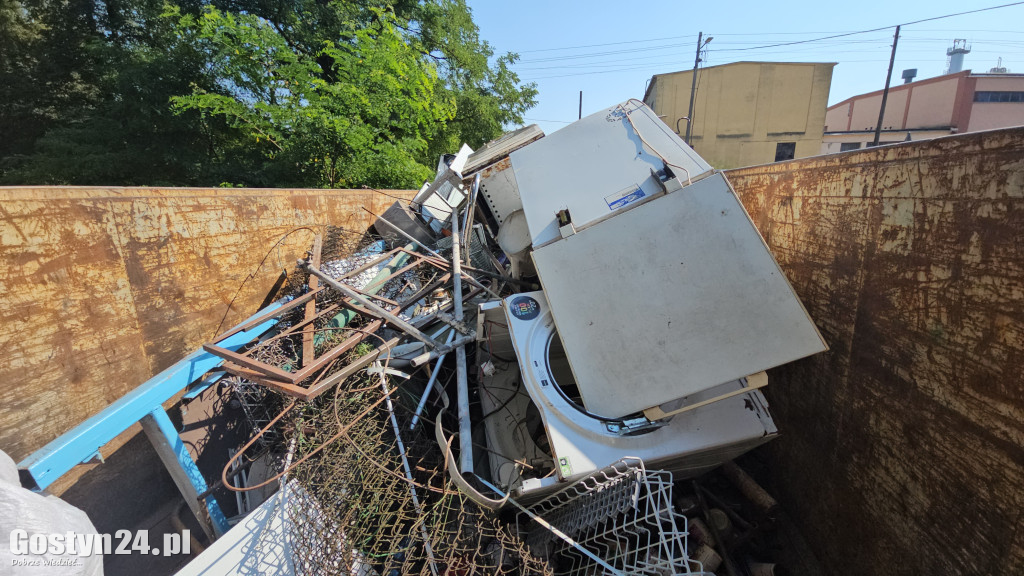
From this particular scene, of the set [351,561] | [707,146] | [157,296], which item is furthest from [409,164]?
[707,146]

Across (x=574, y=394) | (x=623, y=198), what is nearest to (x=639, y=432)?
(x=574, y=394)

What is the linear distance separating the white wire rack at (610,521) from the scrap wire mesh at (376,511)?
212 mm

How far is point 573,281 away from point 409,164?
523cm

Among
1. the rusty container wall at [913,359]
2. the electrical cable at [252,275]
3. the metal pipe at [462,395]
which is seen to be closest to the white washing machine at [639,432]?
the metal pipe at [462,395]

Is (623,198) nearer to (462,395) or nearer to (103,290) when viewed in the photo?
(462,395)

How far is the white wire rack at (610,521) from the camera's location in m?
1.46

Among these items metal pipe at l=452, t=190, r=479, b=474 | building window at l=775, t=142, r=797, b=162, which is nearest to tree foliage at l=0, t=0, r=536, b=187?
metal pipe at l=452, t=190, r=479, b=474

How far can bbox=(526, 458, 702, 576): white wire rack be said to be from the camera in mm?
1456

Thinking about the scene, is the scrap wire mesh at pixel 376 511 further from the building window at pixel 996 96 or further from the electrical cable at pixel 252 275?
the building window at pixel 996 96

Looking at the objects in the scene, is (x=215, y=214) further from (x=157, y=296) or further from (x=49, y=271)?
(x=49, y=271)

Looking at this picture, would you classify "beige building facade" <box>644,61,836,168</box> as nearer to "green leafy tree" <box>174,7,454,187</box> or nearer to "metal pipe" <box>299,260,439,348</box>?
"green leafy tree" <box>174,7,454,187</box>

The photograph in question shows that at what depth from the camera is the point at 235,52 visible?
5.32m

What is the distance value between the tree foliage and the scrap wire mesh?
480cm

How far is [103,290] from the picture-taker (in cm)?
198
